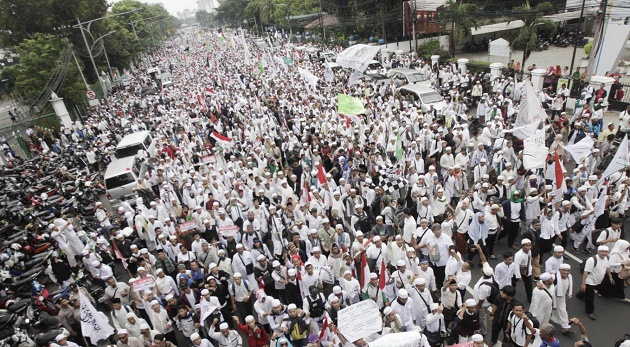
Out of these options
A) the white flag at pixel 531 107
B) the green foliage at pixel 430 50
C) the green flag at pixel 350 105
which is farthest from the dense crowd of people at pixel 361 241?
the green foliage at pixel 430 50

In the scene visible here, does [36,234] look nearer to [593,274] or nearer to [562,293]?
[562,293]

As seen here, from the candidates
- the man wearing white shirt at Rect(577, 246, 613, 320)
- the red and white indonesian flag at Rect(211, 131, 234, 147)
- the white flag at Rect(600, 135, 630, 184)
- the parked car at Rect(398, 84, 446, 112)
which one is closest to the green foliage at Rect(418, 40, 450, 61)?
the parked car at Rect(398, 84, 446, 112)

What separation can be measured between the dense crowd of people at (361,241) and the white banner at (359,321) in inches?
4.4

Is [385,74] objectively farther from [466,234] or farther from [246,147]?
[466,234]

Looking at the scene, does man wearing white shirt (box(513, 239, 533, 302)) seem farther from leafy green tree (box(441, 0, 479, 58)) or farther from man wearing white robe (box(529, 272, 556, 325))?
leafy green tree (box(441, 0, 479, 58))

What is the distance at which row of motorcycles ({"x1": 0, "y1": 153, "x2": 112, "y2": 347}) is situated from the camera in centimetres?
707

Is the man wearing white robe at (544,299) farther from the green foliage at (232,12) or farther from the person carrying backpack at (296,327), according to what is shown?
the green foliage at (232,12)

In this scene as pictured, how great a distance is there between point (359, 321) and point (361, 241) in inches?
77.8

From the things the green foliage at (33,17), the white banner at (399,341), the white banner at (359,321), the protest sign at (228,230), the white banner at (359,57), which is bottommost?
the protest sign at (228,230)

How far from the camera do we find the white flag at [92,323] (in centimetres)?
574

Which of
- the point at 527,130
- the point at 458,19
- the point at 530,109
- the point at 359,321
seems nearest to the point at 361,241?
the point at 359,321

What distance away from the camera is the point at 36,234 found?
10.3 m

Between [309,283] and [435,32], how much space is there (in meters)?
31.8

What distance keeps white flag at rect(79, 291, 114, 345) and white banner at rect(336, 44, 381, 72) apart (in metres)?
11.8
